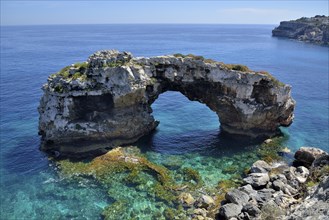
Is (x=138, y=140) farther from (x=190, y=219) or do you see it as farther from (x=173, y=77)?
(x=190, y=219)

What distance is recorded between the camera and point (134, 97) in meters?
45.2

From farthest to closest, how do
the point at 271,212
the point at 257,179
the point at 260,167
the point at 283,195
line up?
1. the point at 260,167
2. the point at 257,179
3. the point at 283,195
4. the point at 271,212

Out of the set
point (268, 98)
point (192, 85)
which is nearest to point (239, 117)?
point (268, 98)

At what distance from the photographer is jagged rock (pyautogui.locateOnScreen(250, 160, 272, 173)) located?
37.7 m

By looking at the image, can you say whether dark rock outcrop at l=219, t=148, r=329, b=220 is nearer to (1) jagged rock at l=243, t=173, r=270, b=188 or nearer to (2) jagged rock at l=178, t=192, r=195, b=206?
(1) jagged rock at l=243, t=173, r=270, b=188

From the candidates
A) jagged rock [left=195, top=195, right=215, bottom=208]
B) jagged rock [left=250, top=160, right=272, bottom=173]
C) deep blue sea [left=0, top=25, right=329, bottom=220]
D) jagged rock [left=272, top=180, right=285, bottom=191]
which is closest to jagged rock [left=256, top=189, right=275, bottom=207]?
jagged rock [left=272, top=180, right=285, bottom=191]

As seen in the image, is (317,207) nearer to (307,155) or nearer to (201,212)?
(201,212)

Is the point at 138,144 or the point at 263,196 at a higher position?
the point at 138,144

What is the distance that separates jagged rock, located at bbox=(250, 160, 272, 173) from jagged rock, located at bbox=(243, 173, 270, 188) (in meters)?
1.34

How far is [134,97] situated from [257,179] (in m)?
20.2

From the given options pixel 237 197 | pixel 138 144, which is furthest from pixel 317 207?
pixel 138 144

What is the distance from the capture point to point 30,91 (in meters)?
76.6

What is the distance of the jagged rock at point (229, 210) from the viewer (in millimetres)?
29391

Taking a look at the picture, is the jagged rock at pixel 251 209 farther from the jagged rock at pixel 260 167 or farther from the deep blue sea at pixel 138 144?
the jagged rock at pixel 260 167
